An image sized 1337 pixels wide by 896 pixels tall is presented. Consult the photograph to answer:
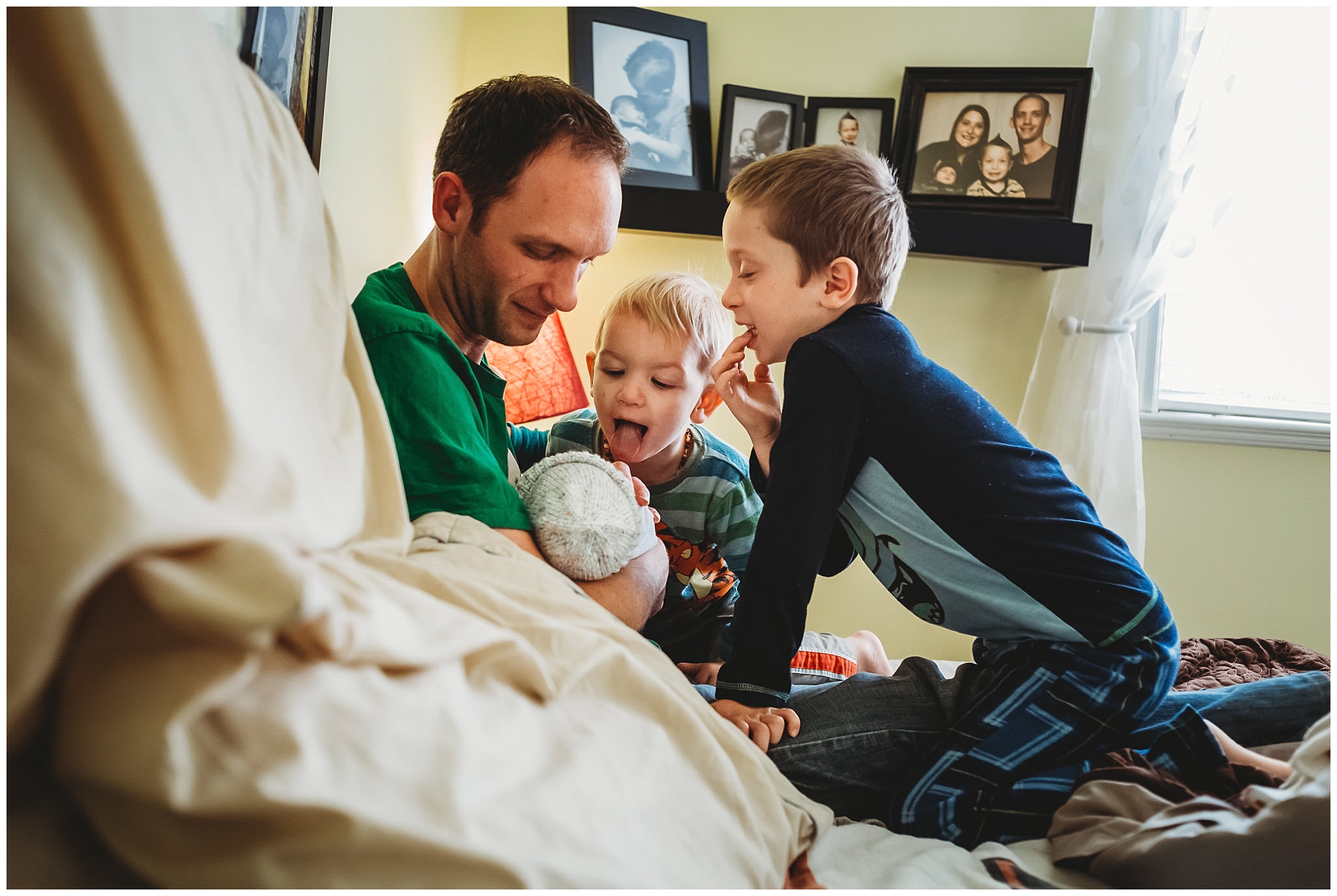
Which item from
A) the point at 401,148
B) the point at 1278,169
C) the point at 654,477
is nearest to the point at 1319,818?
the point at 654,477

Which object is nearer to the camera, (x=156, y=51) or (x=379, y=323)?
(x=156, y=51)

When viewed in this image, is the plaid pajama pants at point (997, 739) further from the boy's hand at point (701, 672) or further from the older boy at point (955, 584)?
the boy's hand at point (701, 672)

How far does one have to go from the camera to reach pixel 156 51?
1.62 feet

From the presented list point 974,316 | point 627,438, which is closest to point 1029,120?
point 974,316

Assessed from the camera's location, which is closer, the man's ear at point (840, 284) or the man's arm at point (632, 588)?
the man's arm at point (632, 588)

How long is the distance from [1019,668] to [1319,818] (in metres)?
0.43

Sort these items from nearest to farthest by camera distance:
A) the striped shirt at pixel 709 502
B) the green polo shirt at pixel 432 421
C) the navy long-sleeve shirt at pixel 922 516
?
the green polo shirt at pixel 432 421 → the navy long-sleeve shirt at pixel 922 516 → the striped shirt at pixel 709 502

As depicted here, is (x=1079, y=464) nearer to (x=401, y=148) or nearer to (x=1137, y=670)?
(x=1137, y=670)

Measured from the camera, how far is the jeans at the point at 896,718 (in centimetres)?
100

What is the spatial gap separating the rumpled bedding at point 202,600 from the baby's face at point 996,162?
97.1 inches

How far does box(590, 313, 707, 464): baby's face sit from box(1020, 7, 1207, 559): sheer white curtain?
58.1 inches

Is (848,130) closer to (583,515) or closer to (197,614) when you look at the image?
(583,515)

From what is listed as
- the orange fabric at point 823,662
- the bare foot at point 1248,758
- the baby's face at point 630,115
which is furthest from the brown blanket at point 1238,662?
the baby's face at point 630,115

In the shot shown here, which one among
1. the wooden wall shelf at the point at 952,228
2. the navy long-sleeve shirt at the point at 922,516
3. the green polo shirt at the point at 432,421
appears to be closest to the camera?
the green polo shirt at the point at 432,421
